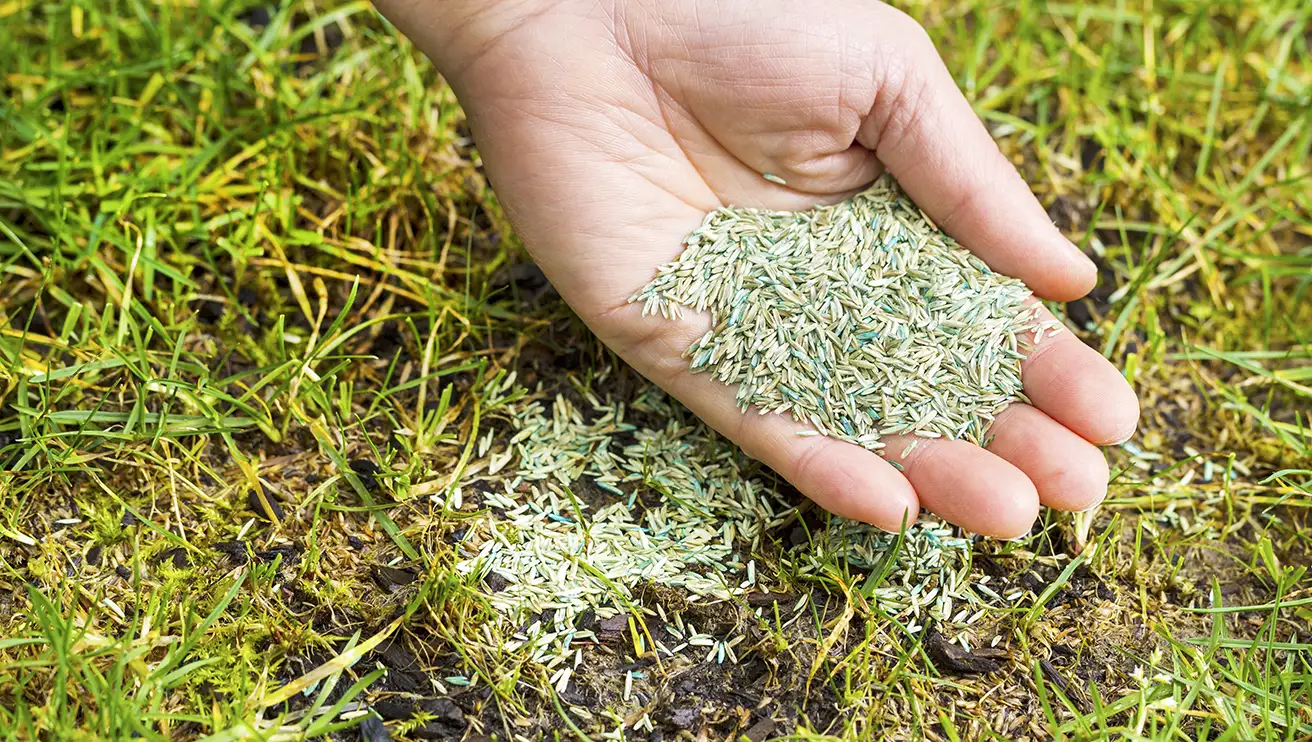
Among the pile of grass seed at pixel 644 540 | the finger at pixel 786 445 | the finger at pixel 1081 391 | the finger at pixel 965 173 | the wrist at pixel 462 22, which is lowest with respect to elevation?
the pile of grass seed at pixel 644 540

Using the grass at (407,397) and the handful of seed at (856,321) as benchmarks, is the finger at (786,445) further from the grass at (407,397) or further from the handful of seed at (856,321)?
the grass at (407,397)

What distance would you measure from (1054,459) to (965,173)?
95cm

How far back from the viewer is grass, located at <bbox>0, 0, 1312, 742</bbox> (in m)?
2.61

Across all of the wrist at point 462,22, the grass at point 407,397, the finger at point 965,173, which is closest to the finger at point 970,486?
the grass at point 407,397

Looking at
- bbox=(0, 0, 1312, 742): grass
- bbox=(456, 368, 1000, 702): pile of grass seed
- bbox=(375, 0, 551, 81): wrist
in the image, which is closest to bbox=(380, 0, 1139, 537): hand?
bbox=(375, 0, 551, 81): wrist

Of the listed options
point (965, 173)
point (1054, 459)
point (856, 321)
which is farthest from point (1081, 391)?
point (965, 173)

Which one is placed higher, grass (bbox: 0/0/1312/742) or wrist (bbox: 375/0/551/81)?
wrist (bbox: 375/0/551/81)

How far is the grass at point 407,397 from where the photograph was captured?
2611 millimetres

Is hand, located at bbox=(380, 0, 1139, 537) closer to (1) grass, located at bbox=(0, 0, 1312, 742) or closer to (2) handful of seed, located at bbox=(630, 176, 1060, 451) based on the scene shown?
(2) handful of seed, located at bbox=(630, 176, 1060, 451)

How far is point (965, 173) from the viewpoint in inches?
125

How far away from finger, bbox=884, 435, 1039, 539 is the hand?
10 centimetres

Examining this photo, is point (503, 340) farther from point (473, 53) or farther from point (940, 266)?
point (940, 266)

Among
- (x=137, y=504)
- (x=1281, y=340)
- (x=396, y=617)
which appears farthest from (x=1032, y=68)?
(x=137, y=504)

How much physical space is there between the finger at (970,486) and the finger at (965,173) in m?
0.71
